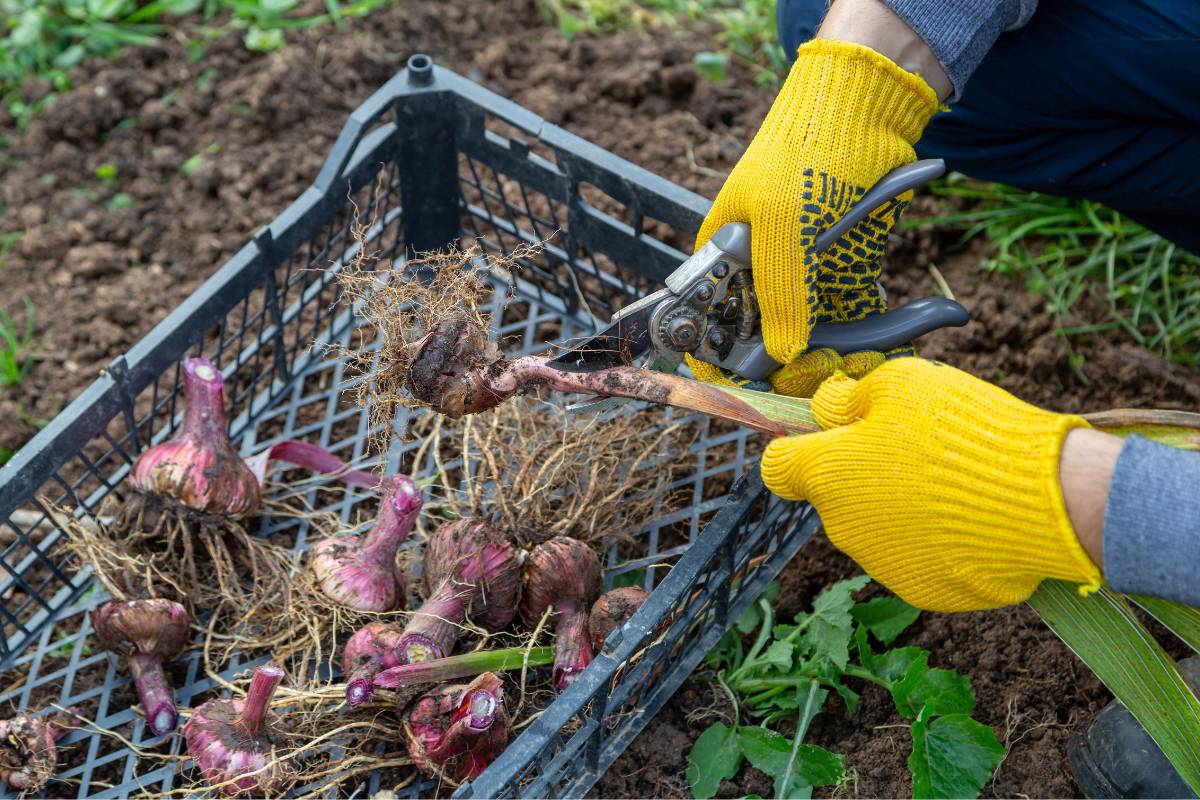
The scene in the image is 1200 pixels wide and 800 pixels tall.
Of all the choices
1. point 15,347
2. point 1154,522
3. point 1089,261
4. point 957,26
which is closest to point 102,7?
point 15,347

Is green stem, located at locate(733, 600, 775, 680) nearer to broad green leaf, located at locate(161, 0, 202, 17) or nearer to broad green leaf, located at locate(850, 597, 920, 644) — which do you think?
broad green leaf, located at locate(850, 597, 920, 644)

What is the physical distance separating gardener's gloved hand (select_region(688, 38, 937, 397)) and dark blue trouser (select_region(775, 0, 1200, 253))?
0.34m

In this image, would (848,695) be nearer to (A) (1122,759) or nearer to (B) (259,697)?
(A) (1122,759)

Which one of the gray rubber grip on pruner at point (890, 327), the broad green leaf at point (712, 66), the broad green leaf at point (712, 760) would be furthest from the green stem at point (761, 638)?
the broad green leaf at point (712, 66)

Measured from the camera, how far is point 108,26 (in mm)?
2719

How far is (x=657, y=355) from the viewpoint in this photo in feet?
4.84

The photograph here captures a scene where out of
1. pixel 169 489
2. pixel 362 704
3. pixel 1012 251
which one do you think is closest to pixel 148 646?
pixel 169 489

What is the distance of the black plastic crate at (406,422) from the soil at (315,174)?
0.20m

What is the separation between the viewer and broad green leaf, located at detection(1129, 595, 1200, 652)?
4.40 ft

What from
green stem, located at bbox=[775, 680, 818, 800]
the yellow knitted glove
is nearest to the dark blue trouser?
the yellow knitted glove

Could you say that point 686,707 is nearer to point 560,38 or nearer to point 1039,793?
point 1039,793

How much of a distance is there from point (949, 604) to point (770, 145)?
0.63 m

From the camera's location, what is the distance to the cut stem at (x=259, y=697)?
144 centimetres

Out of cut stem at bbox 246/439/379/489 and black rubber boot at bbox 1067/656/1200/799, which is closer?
black rubber boot at bbox 1067/656/1200/799
